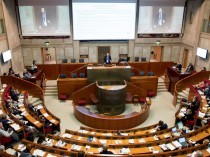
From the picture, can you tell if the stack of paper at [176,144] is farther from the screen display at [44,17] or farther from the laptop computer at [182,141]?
the screen display at [44,17]

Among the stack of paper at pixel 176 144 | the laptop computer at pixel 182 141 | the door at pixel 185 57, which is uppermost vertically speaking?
the door at pixel 185 57

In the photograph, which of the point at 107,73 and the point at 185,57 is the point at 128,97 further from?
the point at 185,57

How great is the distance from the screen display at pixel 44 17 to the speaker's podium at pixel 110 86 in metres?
5.80

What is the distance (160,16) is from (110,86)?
855 centimetres

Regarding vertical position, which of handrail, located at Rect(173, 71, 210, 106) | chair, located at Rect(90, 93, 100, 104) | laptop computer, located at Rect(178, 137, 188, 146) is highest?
handrail, located at Rect(173, 71, 210, 106)

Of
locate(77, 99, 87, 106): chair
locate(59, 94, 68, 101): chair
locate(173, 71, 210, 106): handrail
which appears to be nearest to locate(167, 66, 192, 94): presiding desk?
locate(173, 71, 210, 106): handrail

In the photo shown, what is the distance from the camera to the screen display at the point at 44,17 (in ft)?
54.0

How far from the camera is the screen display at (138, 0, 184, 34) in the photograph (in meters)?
17.2

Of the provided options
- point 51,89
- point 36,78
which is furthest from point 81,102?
point 36,78

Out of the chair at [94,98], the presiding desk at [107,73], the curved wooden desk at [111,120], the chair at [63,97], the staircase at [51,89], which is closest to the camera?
the curved wooden desk at [111,120]

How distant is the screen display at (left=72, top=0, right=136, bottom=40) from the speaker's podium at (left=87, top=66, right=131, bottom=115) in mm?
4928

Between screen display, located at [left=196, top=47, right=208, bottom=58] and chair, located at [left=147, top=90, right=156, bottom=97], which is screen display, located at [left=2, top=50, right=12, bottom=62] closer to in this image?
chair, located at [left=147, top=90, right=156, bottom=97]

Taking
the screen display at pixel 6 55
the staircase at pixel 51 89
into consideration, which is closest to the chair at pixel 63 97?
the staircase at pixel 51 89

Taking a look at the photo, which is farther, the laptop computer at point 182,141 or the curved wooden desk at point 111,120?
the curved wooden desk at point 111,120
